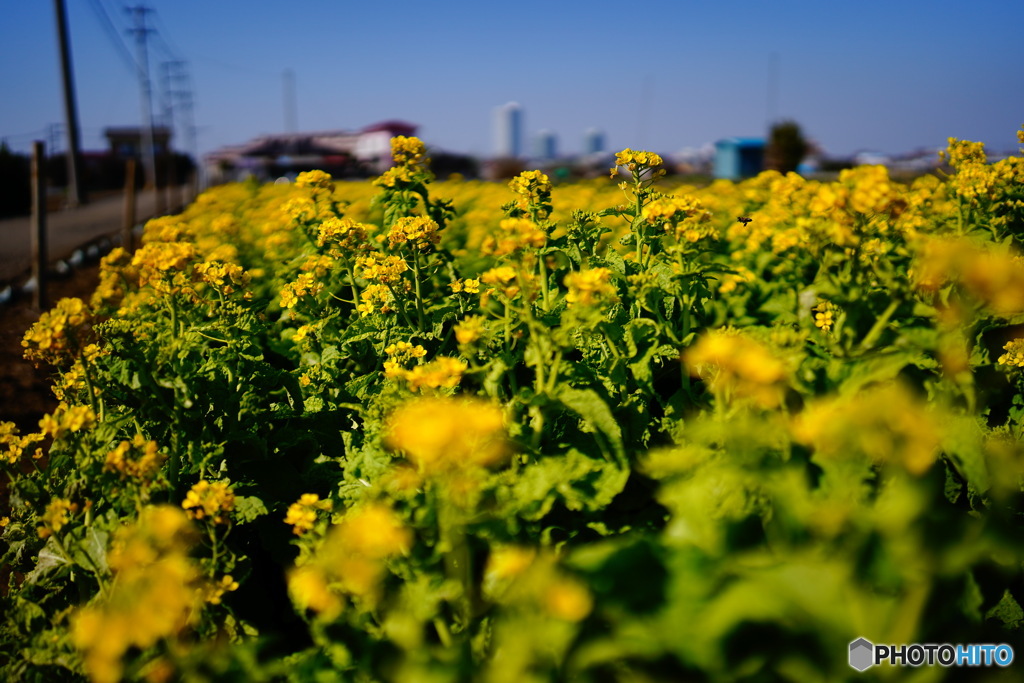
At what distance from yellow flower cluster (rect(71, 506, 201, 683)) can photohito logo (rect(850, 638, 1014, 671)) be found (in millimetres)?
1309

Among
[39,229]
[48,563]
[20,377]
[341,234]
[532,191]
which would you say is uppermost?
[532,191]

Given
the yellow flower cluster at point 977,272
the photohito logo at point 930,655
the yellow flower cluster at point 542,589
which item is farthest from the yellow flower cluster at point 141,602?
the yellow flower cluster at point 977,272

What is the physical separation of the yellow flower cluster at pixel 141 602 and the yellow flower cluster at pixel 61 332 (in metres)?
0.81

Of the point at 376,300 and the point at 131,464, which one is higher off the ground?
the point at 376,300

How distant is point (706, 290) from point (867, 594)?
155cm

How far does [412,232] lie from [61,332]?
4.01ft

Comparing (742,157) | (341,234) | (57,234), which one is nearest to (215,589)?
(341,234)

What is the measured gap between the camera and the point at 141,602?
1397 mm

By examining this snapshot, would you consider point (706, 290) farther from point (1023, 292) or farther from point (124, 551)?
point (124, 551)

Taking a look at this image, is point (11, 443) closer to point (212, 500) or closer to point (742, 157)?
point (212, 500)

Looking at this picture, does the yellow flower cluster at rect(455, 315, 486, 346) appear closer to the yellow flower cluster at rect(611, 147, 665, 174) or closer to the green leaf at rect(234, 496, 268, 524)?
the green leaf at rect(234, 496, 268, 524)

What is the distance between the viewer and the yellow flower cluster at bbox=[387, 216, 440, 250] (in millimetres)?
2723

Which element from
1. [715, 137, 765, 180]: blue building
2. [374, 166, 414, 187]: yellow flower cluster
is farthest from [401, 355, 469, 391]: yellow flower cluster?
[715, 137, 765, 180]: blue building

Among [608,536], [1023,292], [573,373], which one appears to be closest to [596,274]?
[573,373]
